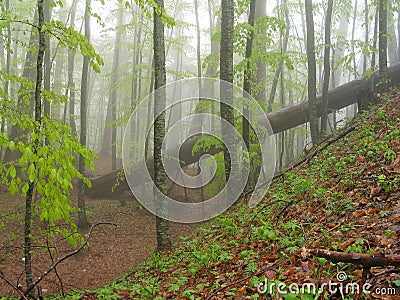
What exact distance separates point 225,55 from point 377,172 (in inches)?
182

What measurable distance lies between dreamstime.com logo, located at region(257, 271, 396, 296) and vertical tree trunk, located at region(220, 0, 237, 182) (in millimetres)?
5409

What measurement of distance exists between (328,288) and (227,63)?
6.39 meters

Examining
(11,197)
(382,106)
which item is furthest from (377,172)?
(11,197)

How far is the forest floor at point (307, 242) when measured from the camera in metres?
2.94

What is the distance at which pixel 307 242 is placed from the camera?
389 centimetres

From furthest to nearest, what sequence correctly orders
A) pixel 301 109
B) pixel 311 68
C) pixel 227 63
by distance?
pixel 301 109
pixel 311 68
pixel 227 63

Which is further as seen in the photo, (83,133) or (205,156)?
(205,156)

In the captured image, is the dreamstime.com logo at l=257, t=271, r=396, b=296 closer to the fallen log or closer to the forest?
the forest

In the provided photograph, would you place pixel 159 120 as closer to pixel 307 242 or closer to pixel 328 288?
pixel 307 242

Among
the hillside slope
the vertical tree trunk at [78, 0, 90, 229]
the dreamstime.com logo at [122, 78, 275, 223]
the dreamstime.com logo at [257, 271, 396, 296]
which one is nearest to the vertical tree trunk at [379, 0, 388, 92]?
the hillside slope

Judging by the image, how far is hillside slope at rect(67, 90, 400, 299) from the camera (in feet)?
9.48

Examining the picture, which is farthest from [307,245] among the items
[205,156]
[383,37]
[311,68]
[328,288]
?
[205,156]

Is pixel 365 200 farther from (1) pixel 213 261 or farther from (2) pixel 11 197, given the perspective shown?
(2) pixel 11 197

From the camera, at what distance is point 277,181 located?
8.95 m
